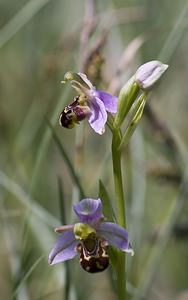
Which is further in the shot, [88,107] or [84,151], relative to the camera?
[84,151]

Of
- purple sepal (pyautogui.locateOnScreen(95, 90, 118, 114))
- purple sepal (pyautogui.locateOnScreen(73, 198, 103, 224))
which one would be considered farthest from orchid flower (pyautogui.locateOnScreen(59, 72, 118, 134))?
purple sepal (pyautogui.locateOnScreen(73, 198, 103, 224))

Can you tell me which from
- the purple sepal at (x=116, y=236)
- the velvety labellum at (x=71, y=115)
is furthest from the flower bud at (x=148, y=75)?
the purple sepal at (x=116, y=236)

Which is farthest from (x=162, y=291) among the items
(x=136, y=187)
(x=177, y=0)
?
(x=177, y=0)

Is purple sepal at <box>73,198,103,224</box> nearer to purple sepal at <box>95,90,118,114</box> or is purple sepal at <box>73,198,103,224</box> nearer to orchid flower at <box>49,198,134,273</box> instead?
orchid flower at <box>49,198,134,273</box>

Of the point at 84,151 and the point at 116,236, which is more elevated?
the point at 116,236

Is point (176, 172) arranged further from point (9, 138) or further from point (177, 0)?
point (177, 0)

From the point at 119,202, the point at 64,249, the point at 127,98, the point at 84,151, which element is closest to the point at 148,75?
the point at 127,98

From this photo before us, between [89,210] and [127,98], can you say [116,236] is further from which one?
[127,98]

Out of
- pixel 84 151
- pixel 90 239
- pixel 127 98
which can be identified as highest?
pixel 127 98
